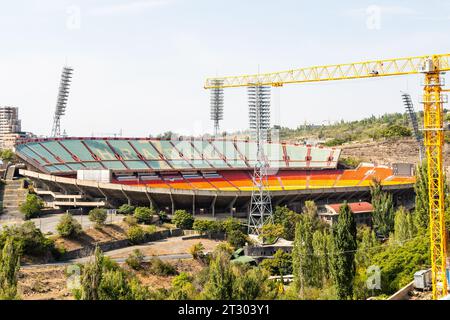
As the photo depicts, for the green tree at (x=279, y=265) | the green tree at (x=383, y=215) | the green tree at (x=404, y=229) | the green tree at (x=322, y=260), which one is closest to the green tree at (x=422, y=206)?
the green tree at (x=404, y=229)

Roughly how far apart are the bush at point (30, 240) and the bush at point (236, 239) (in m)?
21.7

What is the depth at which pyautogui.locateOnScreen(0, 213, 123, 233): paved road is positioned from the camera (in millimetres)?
69875

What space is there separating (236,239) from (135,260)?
1621 centimetres

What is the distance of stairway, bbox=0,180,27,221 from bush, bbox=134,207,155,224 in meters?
15.6

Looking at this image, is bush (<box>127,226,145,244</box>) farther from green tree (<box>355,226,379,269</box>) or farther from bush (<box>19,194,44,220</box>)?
green tree (<box>355,226,379,269</box>)

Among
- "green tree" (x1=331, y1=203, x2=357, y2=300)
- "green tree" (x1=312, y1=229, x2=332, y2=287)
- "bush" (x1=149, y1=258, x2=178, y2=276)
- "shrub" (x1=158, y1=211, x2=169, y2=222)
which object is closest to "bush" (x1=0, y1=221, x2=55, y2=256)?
"bush" (x1=149, y1=258, x2=178, y2=276)

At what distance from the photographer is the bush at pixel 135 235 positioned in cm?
6831

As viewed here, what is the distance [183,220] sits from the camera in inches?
3009

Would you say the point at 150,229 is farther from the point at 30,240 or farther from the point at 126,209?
the point at 30,240

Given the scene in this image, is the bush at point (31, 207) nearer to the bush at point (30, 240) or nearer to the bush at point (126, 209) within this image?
the bush at point (126, 209)

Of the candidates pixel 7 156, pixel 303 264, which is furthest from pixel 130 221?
pixel 7 156
